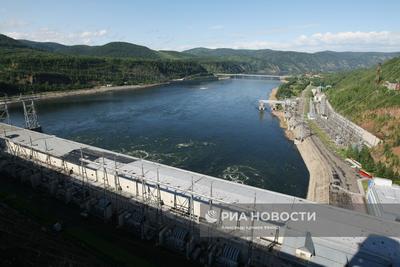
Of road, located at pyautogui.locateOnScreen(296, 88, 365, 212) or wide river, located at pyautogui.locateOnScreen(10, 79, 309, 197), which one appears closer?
road, located at pyautogui.locateOnScreen(296, 88, 365, 212)

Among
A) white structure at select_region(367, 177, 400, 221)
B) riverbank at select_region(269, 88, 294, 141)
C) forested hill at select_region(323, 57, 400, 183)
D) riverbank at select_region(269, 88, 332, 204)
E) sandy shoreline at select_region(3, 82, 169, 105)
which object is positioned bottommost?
riverbank at select_region(269, 88, 294, 141)

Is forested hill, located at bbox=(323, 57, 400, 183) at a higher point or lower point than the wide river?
higher

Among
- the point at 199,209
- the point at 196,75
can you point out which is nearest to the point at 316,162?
the point at 199,209

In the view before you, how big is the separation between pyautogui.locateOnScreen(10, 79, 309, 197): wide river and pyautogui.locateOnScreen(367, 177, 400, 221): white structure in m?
7.81

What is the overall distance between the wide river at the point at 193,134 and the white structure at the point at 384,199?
25.6ft

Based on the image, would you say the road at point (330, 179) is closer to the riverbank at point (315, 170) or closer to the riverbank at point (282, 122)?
the riverbank at point (315, 170)

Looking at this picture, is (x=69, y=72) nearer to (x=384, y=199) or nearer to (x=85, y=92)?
(x=85, y=92)

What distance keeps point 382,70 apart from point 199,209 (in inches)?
3017

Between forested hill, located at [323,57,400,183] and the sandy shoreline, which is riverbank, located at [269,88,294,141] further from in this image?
the sandy shoreline

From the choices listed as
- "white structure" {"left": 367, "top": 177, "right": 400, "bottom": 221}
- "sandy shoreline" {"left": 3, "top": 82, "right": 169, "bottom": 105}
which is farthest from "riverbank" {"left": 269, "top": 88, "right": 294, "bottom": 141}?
"sandy shoreline" {"left": 3, "top": 82, "right": 169, "bottom": 105}

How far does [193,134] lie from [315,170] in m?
24.5

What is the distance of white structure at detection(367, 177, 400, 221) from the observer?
2395 centimetres

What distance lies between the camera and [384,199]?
2617cm

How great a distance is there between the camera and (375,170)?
1388 inches
